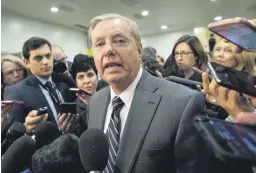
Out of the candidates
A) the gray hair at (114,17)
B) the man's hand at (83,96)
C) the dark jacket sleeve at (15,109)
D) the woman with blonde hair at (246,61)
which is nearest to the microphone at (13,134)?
the dark jacket sleeve at (15,109)

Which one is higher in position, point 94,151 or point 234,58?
point 234,58

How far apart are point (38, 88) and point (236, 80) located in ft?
4.78

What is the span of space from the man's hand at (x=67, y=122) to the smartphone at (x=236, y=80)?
723 mm

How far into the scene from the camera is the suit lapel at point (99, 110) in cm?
107

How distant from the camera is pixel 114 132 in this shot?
943 millimetres

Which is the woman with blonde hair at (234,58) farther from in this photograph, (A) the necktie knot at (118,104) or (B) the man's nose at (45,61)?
(B) the man's nose at (45,61)

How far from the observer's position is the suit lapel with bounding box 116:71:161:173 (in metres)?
0.86

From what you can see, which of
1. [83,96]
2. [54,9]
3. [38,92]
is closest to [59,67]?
[38,92]

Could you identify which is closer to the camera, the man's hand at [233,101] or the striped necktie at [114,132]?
the man's hand at [233,101]

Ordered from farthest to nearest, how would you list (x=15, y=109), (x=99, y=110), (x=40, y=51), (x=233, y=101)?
(x=40, y=51)
(x=15, y=109)
(x=99, y=110)
(x=233, y=101)

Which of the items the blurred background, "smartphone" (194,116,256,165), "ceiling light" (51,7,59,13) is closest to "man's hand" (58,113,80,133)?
"smartphone" (194,116,256,165)

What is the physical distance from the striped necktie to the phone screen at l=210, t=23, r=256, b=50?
539 millimetres

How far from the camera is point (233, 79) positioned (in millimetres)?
535

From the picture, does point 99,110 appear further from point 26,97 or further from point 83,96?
point 26,97
